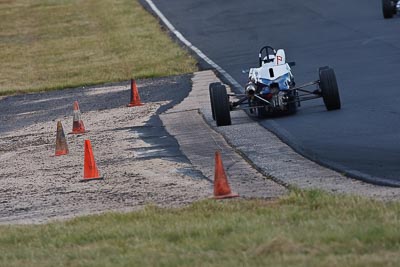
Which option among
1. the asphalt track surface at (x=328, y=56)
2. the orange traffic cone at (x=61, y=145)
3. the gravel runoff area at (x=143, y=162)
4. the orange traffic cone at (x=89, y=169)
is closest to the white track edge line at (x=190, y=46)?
the asphalt track surface at (x=328, y=56)

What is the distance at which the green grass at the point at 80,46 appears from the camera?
29219 mm

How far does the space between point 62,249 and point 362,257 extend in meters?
2.69

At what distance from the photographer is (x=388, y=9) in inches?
1204

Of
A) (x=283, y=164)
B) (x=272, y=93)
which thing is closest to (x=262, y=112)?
(x=272, y=93)

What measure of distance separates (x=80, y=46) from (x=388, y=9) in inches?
436

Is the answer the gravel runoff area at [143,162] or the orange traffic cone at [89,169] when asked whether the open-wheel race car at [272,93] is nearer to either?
the gravel runoff area at [143,162]

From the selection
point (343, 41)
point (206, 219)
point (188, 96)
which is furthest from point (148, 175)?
point (343, 41)

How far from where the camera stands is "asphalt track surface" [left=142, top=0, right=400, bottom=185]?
1356cm

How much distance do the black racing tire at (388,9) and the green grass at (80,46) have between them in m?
5.71

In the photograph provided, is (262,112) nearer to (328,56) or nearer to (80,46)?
(328,56)

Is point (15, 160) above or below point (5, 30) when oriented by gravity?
below

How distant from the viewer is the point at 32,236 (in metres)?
9.71

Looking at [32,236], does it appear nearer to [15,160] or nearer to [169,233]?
[169,233]

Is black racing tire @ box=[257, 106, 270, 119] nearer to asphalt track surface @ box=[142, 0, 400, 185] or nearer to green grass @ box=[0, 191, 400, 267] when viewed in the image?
asphalt track surface @ box=[142, 0, 400, 185]
